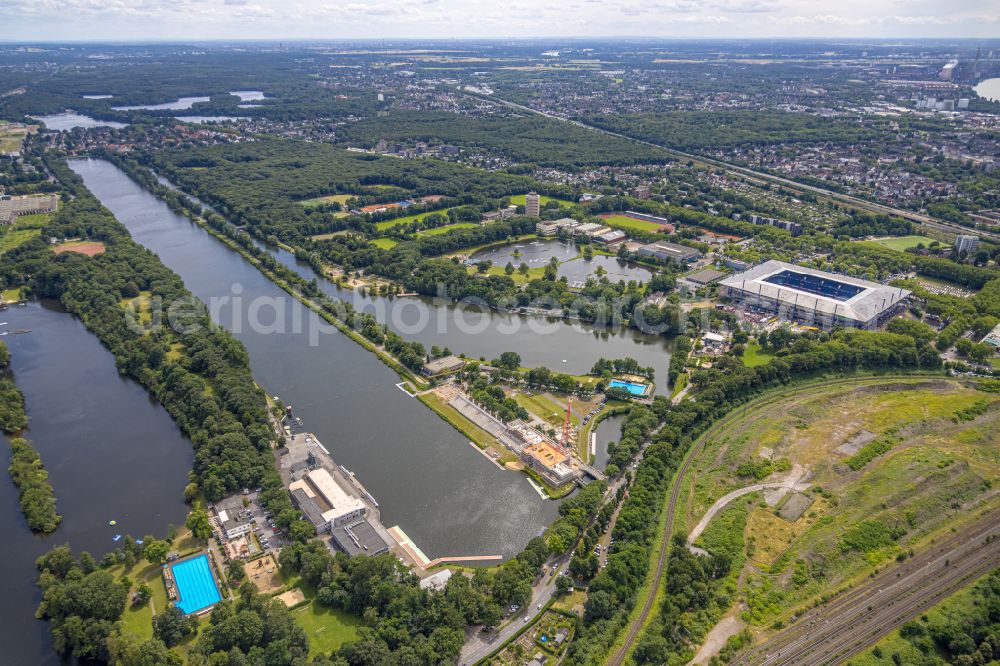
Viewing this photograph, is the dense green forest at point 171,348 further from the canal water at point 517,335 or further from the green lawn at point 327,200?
the green lawn at point 327,200

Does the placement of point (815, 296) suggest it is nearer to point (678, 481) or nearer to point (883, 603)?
point (678, 481)

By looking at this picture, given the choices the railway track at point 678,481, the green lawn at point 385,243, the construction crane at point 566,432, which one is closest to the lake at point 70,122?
the green lawn at point 385,243

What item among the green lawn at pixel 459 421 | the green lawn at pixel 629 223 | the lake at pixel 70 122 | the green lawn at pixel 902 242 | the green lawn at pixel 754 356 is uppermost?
the lake at pixel 70 122

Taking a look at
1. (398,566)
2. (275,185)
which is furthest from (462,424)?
(275,185)

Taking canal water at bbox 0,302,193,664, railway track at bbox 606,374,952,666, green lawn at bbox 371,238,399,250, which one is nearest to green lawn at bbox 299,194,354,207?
green lawn at bbox 371,238,399,250

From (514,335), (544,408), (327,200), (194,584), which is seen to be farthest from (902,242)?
(194,584)
